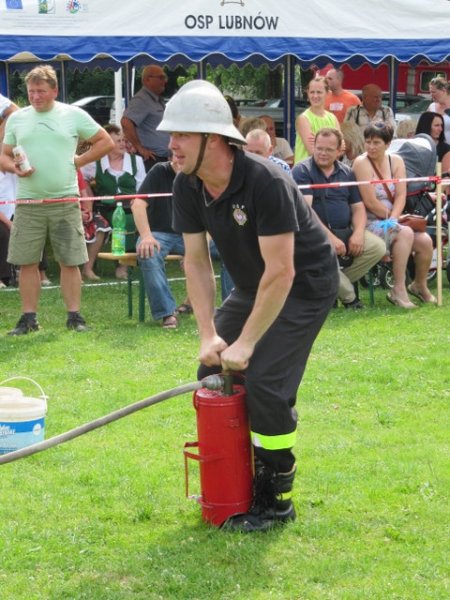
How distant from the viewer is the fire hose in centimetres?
366

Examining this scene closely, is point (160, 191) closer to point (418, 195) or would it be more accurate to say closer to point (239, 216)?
point (418, 195)

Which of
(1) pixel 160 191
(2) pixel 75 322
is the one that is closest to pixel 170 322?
(2) pixel 75 322

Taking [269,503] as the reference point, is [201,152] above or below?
above

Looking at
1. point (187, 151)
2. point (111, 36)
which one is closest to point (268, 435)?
point (187, 151)

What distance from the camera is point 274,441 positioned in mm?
4023

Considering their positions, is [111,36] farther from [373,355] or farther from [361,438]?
[361,438]

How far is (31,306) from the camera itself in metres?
8.15

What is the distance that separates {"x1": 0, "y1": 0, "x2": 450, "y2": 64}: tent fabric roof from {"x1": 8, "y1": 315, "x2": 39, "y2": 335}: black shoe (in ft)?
11.3

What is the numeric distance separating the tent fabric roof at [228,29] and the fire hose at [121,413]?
7166 mm

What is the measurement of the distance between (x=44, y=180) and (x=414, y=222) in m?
3.62

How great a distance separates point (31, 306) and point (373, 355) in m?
2.92

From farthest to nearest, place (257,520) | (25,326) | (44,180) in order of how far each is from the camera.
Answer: (25,326) < (44,180) < (257,520)

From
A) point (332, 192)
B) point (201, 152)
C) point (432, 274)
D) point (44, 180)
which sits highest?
point (201, 152)

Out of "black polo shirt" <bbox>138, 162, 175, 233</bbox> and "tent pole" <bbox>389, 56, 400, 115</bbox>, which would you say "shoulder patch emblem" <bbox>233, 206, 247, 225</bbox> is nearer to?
"black polo shirt" <bbox>138, 162, 175, 233</bbox>
